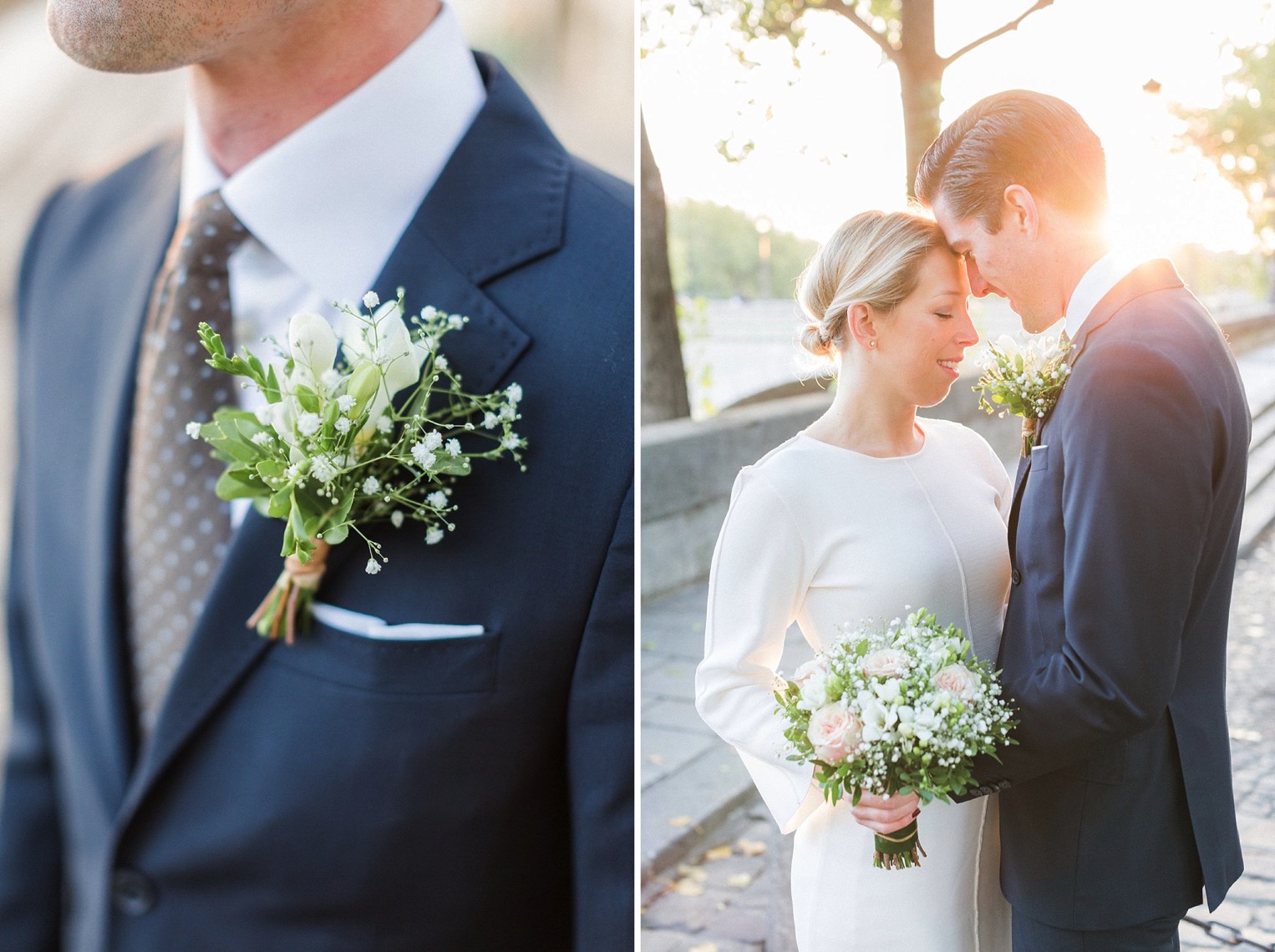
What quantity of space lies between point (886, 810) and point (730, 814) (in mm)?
1424

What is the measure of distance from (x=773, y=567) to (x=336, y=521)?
651 mm

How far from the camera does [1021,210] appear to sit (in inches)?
57.6

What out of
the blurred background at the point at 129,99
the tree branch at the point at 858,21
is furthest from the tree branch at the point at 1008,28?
the blurred background at the point at 129,99

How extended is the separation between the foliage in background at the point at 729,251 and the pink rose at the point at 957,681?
75cm

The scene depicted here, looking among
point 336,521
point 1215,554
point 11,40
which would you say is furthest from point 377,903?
point 11,40

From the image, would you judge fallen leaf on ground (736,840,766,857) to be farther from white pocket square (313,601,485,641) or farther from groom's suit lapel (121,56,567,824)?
groom's suit lapel (121,56,567,824)

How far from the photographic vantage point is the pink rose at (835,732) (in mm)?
1375

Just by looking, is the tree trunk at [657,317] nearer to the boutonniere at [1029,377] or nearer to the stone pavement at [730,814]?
the stone pavement at [730,814]

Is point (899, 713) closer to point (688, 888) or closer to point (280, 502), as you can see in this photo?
point (280, 502)

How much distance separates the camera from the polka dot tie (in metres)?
1.72

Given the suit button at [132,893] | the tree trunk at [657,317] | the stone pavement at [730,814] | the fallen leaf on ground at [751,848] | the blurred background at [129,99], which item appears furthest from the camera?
the fallen leaf on ground at [751,848]

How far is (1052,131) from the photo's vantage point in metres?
1.44

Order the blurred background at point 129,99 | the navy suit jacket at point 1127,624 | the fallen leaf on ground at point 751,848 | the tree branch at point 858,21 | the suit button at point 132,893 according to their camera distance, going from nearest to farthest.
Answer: the navy suit jacket at point 1127,624 < the suit button at point 132,893 < the tree branch at point 858,21 < the blurred background at point 129,99 < the fallen leaf on ground at point 751,848

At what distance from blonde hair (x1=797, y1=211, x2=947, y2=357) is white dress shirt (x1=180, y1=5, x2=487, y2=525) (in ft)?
2.06
